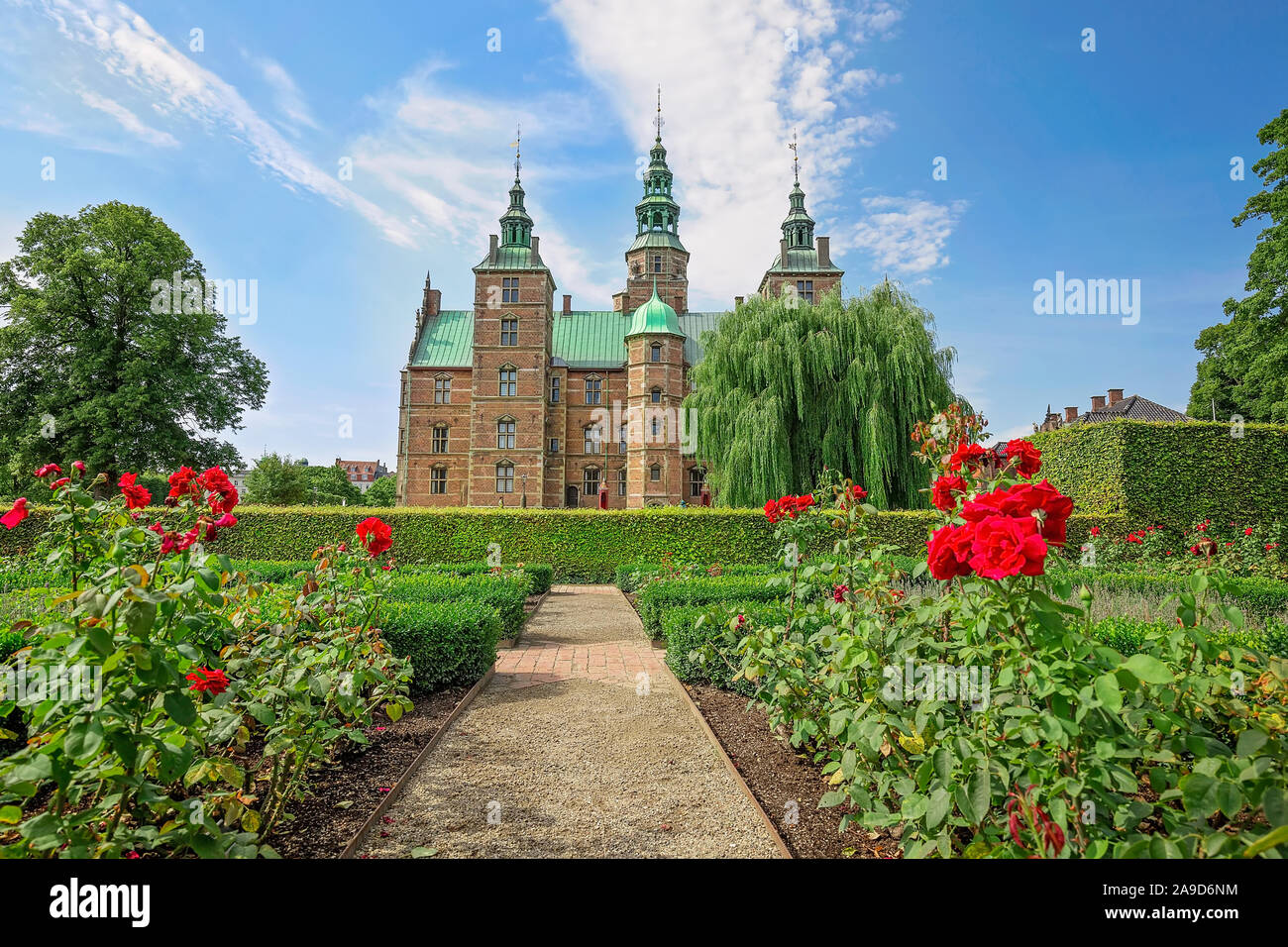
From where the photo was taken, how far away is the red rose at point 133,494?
3.09 meters

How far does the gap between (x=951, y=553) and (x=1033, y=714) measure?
478mm

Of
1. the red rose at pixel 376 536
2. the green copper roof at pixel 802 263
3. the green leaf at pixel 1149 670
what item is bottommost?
the green leaf at pixel 1149 670

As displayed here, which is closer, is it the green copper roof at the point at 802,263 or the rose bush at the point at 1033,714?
the rose bush at the point at 1033,714

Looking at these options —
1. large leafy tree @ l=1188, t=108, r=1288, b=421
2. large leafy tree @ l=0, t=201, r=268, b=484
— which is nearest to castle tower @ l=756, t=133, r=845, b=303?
large leafy tree @ l=1188, t=108, r=1288, b=421

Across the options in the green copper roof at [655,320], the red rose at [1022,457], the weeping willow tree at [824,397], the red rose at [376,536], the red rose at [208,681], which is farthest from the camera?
the green copper roof at [655,320]

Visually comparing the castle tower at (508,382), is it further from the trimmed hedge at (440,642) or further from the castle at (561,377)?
the trimmed hedge at (440,642)

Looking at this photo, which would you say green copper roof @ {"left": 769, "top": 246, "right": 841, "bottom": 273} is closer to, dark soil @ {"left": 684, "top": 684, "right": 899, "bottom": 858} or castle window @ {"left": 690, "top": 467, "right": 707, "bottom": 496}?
castle window @ {"left": 690, "top": 467, "right": 707, "bottom": 496}

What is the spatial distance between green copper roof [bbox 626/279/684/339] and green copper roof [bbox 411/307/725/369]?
3.89 metres

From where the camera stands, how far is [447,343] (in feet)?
122

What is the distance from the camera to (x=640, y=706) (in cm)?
497

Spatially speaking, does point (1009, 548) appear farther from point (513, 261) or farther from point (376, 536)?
point (513, 261)

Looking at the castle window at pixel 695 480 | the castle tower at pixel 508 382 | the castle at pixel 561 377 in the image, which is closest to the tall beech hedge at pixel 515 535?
the castle at pixel 561 377

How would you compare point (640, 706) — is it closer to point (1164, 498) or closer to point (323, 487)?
point (1164, 498)
